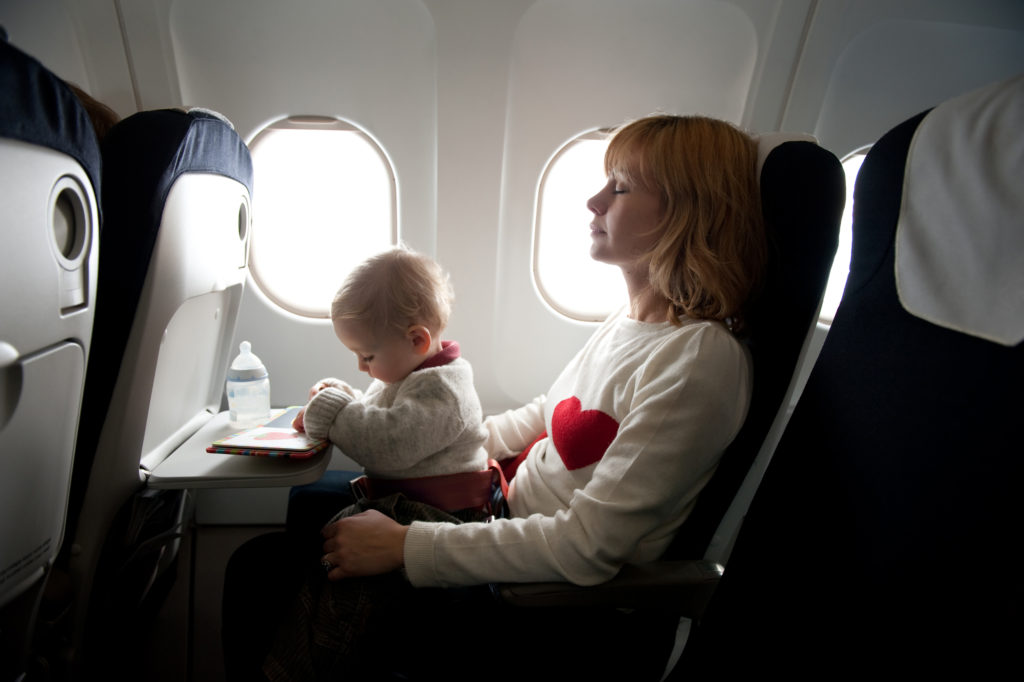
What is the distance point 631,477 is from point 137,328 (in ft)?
3.29

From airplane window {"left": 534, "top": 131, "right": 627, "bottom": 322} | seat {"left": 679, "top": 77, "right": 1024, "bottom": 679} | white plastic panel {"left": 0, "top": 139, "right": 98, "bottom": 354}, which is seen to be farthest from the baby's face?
seat {"left": 679, "top": 77, "right": 1024, "bottom": 679}

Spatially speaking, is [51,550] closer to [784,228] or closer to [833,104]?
[784,228]

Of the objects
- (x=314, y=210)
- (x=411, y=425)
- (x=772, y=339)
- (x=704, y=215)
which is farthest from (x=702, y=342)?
(x=314, y=210)

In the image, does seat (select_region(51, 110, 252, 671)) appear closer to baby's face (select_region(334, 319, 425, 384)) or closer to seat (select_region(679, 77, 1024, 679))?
baby's face (select_region(334, 319, 425, 384))

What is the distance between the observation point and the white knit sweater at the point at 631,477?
959mm

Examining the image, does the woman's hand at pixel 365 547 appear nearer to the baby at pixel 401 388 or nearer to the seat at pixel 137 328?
the baby at pixel 401 388

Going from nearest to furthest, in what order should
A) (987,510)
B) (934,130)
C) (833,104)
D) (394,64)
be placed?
1. (987,510)
2. (934,130)
3. (394,64)
4. (833,104)

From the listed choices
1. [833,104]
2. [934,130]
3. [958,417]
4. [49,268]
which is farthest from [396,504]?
[833,104]

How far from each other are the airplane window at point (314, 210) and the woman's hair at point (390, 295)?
0.49 m

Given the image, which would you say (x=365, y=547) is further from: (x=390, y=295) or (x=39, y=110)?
(x=39, y=110)

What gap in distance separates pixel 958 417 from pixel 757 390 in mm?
363

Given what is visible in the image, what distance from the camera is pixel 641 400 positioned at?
103 cm

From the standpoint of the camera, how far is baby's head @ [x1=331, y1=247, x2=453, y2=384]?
4.30ft

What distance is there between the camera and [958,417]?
67cm
